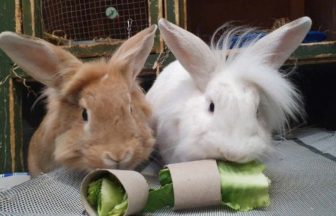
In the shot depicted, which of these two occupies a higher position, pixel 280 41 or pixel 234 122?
pixel 280 41

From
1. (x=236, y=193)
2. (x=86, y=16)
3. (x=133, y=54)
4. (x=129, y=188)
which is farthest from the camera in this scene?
(x=86, y=16)

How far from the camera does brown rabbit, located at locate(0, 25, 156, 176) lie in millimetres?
1208

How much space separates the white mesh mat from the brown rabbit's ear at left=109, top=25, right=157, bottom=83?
38 cm

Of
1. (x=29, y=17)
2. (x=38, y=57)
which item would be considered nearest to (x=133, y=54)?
(x=38, y=57)

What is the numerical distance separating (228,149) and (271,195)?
0.22m

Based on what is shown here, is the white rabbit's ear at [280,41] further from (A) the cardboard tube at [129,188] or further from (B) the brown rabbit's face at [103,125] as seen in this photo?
(A) the cardboard tube at [129,188]

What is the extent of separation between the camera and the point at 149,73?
217cm

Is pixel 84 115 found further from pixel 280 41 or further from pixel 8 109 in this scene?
pixel 8 109

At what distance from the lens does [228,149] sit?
117 cm

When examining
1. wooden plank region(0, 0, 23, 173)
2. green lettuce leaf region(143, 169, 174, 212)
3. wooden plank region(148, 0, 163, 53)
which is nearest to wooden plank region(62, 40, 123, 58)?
wooden plank region(148, 0, 163, 53)

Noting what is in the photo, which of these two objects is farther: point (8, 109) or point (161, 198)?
point (8, 109)

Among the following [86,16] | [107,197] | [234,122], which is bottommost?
[107,197]

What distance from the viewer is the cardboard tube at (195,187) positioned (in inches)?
44.0

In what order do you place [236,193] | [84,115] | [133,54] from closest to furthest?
[236,193]
[84,115]
[133,54]
